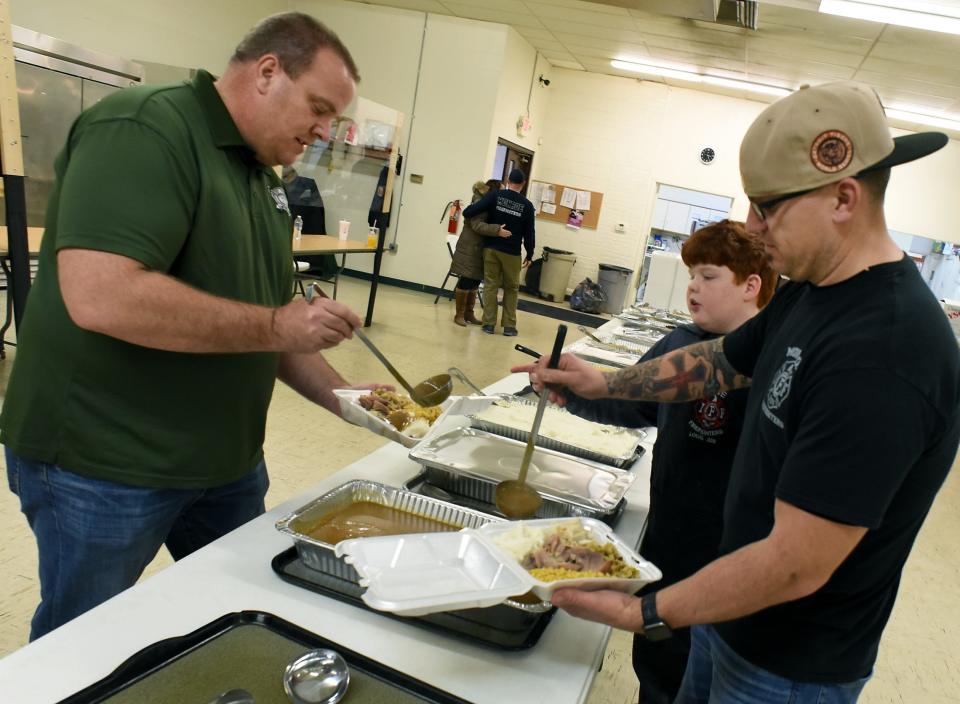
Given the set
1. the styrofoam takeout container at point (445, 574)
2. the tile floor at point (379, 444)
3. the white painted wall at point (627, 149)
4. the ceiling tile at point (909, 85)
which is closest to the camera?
the styrofoam takeout container at point (445, 574)

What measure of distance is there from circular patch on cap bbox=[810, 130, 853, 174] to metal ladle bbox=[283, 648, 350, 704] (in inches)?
34.6

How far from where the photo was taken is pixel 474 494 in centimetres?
157

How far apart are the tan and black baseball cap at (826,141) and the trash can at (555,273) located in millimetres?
9409

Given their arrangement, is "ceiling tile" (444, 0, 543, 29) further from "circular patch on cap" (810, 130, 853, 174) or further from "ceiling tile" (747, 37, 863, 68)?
"circular patch on cap" (810, 130, 853, 174)

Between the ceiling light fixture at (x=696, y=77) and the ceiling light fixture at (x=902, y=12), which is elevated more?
the ceiling light fixture at (x=696, y=77)

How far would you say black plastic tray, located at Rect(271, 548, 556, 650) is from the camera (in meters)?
1.05

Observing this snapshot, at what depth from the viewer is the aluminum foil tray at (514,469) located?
5.02 ft

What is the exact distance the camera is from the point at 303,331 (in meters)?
1.21

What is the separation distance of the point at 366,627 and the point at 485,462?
0.67 m

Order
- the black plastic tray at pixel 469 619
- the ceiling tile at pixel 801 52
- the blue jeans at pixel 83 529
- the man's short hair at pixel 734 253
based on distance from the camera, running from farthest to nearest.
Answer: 1. the ceiling tile at pixel 801 52
2. the man's short hair at pixel 734 253
3. the blue jeans at pixel 83 529
4. the black plastic tray at pixel 469 619

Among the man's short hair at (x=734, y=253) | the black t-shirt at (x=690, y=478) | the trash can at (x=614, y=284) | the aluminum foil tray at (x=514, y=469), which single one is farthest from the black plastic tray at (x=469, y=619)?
the trash can at (x=614, y=284)

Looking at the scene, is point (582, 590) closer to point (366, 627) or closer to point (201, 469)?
point (366, 627)

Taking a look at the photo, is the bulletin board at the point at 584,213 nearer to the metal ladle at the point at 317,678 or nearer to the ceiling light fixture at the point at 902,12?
the ceiling light fixture at the point at 902,12

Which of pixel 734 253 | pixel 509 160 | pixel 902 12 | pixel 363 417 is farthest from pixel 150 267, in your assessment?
pixel 509 160
